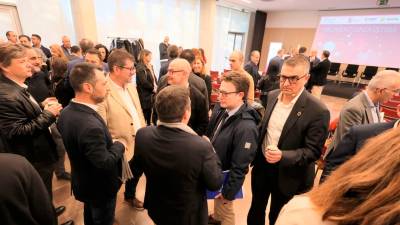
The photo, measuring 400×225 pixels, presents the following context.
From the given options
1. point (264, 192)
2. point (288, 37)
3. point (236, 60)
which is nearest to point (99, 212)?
point (264, 192)

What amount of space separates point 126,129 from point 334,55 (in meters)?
11.6

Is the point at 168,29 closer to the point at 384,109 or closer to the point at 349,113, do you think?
the point at 384,109

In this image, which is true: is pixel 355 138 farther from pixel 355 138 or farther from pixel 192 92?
pixel 192 92

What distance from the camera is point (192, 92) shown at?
2.44 meters

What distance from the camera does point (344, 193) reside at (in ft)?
1.74

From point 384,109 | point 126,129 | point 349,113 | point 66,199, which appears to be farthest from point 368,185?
point 384,109

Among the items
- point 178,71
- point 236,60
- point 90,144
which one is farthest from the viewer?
point 236,60

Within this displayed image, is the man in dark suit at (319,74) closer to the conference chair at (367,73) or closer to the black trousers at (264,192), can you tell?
the conference chair at (367,73)

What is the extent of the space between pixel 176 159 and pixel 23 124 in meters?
1.28

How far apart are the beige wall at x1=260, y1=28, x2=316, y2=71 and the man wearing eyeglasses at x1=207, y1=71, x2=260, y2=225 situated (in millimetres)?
11719

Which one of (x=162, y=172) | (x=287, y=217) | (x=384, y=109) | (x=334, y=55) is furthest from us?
(x=334, y=55)

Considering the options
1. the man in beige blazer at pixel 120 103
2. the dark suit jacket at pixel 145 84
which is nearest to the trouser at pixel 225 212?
the man in beige blazer at pixel 120 103

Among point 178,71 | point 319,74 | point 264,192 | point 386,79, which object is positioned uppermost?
point 386,79

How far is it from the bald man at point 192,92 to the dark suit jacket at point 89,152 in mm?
977
